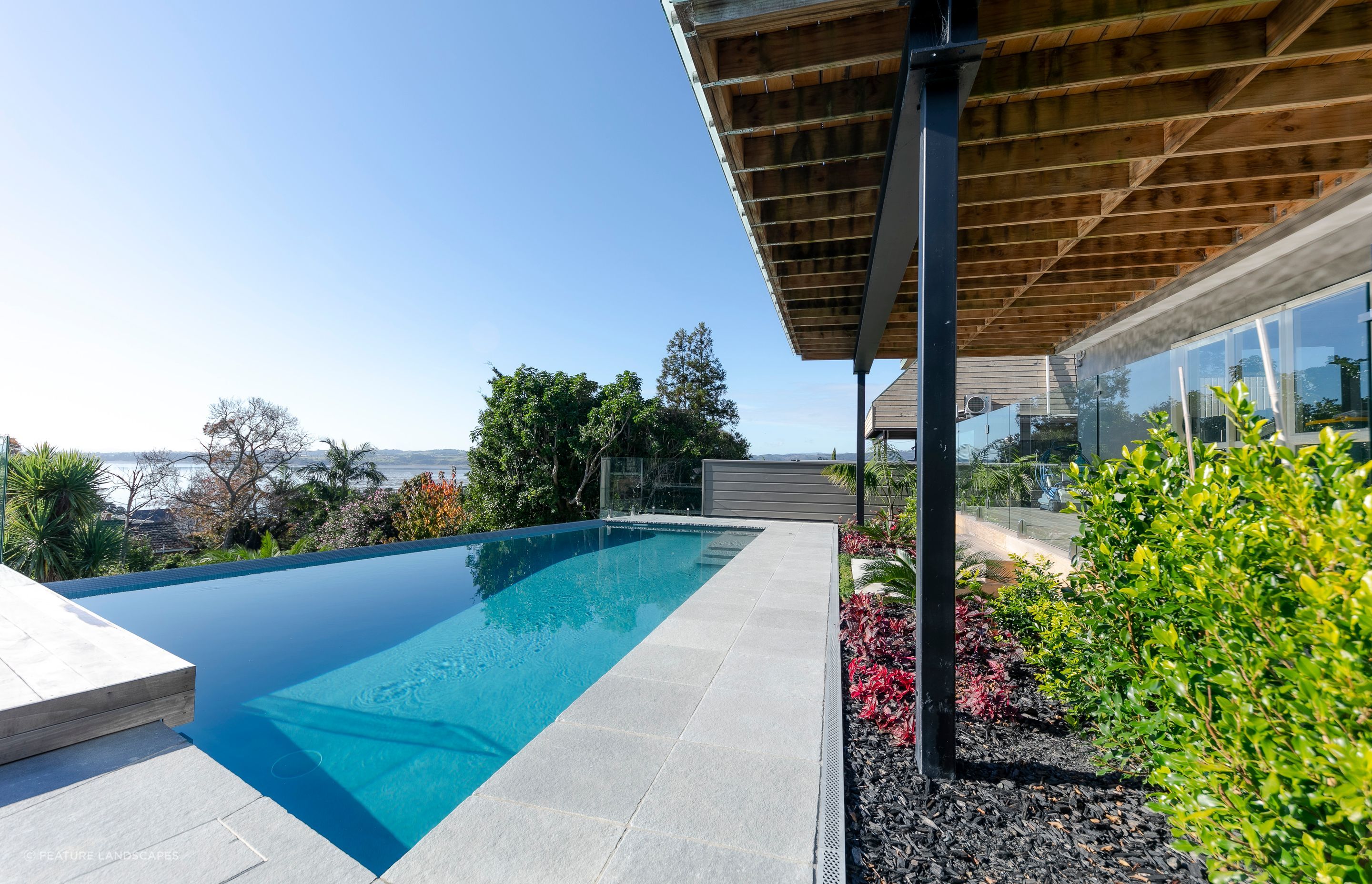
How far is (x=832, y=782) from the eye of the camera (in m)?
2.04

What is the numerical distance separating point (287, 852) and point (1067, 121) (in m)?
4.55

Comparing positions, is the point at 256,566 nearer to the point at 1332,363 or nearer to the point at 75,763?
the point at 75,763

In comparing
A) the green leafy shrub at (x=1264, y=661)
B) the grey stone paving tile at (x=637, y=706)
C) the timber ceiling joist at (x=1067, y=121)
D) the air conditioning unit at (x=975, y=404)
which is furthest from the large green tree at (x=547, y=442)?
the green leafy shrub at (x=1264, y=661)

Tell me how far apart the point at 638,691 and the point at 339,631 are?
12.5 feet

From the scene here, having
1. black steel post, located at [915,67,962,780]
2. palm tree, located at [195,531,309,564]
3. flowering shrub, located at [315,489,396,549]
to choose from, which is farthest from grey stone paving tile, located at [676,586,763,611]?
Result: flowering shrub, located at [315,489,396,549]

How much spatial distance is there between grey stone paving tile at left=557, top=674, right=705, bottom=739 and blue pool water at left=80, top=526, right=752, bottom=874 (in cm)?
78

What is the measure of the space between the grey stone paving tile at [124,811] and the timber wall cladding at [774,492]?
10812 mm

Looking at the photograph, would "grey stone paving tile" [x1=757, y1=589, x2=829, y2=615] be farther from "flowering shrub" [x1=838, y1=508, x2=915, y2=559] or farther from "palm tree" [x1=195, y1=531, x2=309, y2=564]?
"palm tree" [x1=195, y1=531, x2=309, y2=564]

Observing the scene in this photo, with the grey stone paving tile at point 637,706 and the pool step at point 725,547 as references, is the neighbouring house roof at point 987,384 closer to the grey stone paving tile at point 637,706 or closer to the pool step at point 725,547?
the pool step at point 725,547

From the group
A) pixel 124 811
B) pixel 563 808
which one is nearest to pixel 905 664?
pixel 563 808

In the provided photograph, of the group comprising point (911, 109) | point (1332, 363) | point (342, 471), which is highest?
point (911, 109)

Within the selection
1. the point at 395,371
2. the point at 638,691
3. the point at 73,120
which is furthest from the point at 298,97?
the point at 395,371

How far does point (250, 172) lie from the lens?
9742 millimetres

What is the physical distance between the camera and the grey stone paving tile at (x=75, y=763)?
1.93 metres
